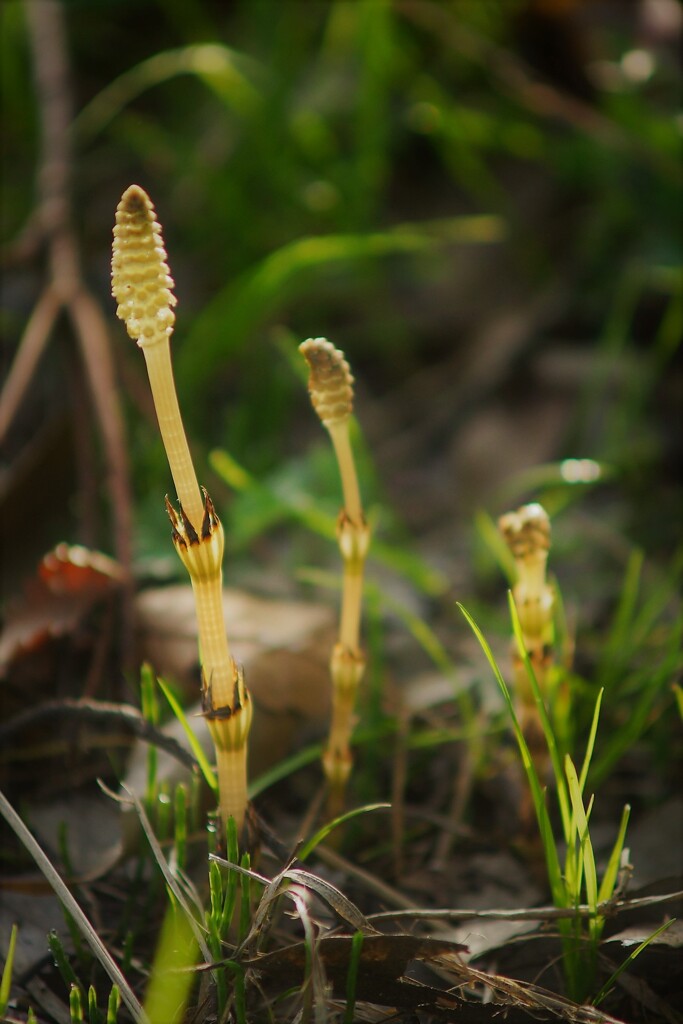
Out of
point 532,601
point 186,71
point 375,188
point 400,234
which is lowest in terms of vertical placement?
point 532,601

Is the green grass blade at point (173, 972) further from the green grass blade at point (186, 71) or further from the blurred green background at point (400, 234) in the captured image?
the green grass blade at point (186, 71)

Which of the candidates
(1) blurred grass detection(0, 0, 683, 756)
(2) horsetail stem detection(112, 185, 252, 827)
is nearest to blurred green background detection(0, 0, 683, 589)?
(1) blurred grass detection(0, 0, 683, 756)

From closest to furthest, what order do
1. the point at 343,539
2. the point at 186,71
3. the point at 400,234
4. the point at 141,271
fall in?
the point at 141,271 → the point at 343,539 → the point at 400,234 → the point at 186,71

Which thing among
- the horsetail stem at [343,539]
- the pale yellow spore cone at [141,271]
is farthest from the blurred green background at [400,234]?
the pale yellow spore cone at [141,271]

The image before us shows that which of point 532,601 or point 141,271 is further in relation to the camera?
point 532,601

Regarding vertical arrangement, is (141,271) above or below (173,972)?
above

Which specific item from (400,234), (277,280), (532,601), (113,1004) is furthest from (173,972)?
(400,234)

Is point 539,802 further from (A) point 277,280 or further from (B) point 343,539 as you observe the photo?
(A) point 277,280

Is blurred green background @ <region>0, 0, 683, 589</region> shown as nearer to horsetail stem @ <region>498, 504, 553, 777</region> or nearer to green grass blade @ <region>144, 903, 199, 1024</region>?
horsetail stem @ <region>498, 504, 553, 777</region>
